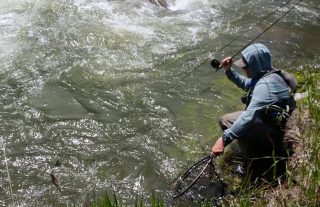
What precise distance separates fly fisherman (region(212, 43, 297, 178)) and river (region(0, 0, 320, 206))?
38.1 inches

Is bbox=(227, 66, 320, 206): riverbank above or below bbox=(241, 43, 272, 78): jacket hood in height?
below

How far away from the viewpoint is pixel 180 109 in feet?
24.5

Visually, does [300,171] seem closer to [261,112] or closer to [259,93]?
[261,112]

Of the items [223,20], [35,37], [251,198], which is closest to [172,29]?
[223,20]

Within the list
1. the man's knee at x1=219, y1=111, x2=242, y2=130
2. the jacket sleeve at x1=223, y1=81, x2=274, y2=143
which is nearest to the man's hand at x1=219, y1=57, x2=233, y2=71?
the man's knee at x1=219, y1=111, x2=242, y2=130

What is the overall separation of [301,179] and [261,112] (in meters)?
1.04

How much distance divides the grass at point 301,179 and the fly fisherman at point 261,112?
25cm

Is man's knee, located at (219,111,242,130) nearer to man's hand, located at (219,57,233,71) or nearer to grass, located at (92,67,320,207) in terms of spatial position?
man's hand, located at (219,57,233,71)

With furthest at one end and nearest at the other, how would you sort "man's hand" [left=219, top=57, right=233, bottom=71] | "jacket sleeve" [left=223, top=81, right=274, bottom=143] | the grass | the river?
"man's hand" [left=219, top=57, right=233, bottom=71] < the river < "jacket sleeve" [left=223, top=81, right=274, bottom=143] < the grass

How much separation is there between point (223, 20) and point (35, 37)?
14.6 ft

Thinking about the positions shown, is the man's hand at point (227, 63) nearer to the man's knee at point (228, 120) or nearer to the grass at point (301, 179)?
the man's knee at point (228, 120)

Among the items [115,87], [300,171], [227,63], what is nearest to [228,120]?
[227,63]

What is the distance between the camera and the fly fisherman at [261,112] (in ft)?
17.2

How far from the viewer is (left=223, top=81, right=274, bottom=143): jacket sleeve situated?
5219 mm
